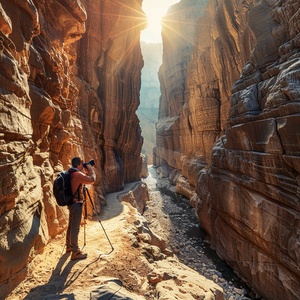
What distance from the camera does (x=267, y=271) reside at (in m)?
8.16

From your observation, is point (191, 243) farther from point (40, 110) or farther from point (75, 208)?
point (40, 110)

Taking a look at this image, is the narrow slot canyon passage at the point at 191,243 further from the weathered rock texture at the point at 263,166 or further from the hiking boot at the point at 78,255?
the hiking boot at the point at 78,255

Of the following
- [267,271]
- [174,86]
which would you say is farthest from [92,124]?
[174,86]

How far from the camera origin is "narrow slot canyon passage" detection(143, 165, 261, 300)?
9.30 meters

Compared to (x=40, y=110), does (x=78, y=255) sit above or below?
below

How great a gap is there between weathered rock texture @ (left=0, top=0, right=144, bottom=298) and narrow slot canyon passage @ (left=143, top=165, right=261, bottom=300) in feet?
21.0

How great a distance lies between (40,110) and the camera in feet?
21.7

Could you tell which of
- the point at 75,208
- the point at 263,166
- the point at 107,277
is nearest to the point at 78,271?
the point at 107,277

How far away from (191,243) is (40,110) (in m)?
12.7

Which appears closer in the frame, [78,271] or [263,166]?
[78,271]

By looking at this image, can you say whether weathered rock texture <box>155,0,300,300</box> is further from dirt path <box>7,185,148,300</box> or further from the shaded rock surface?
dirt path <box>7,185,148,300</box>

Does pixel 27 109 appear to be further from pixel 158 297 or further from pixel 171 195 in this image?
pixel 171 195

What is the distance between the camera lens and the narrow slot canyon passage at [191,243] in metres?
9.30

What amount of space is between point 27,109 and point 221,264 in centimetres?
1241
